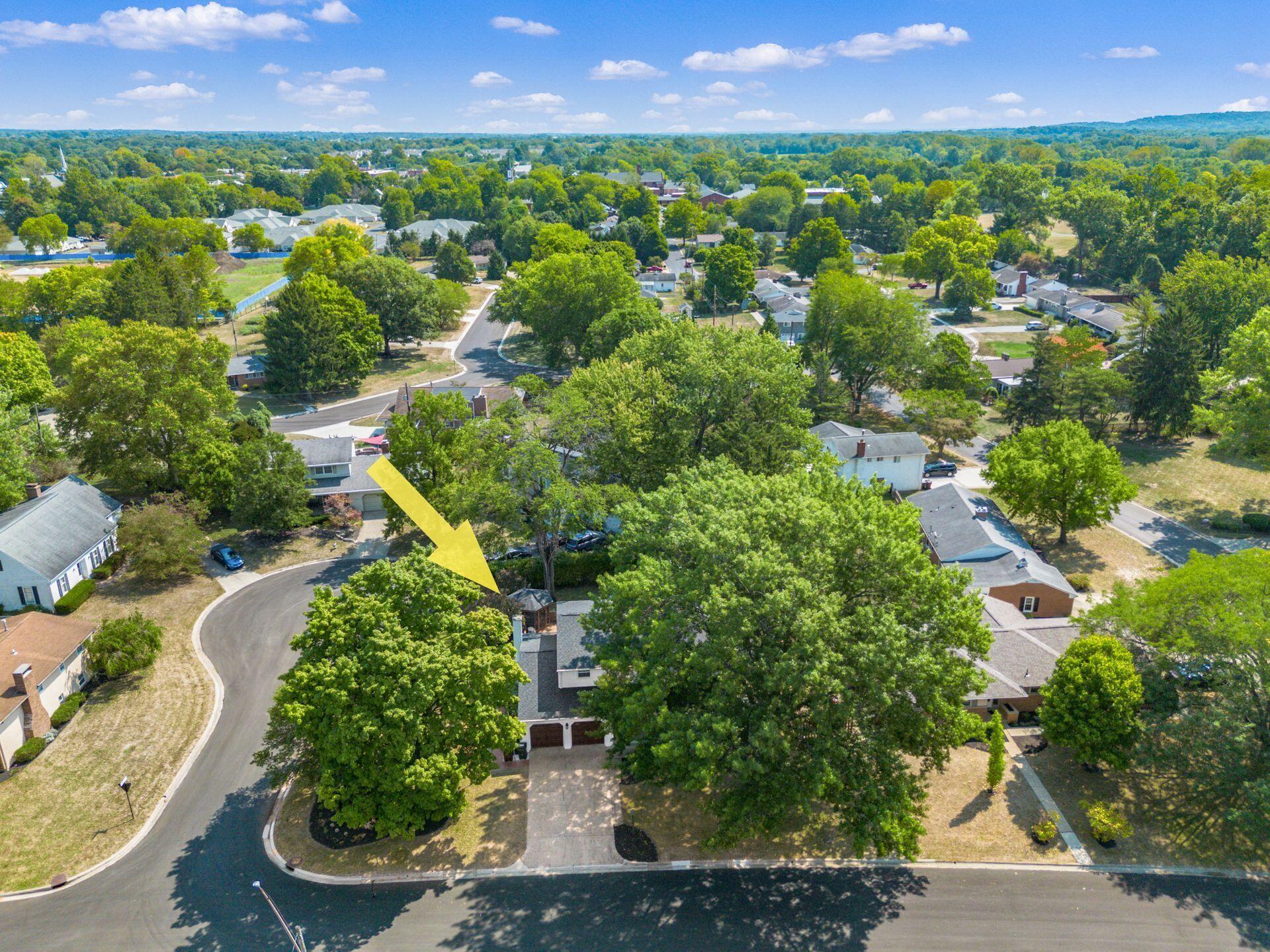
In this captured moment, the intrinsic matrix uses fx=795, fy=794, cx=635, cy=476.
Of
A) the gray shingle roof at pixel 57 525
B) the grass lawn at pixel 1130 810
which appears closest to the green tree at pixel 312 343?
the gray shingle roof at pixel 57 525

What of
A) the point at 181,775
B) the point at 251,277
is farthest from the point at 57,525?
the point at 251,277

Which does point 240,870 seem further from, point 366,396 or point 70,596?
point 366,396

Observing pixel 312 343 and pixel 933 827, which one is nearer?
pixel 933 827

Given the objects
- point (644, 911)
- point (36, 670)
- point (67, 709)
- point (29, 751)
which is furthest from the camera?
point (67, 709)

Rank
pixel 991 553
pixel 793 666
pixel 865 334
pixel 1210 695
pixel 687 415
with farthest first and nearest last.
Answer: pixel 865 334 < pixel 687 415 < pixel 991 553 < pixel 1210 695 < pixel 793 666

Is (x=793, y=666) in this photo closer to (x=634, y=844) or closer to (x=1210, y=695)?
(x=634, y=844)

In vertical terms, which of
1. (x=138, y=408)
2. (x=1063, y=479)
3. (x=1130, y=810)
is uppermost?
(x=138, y=408)
